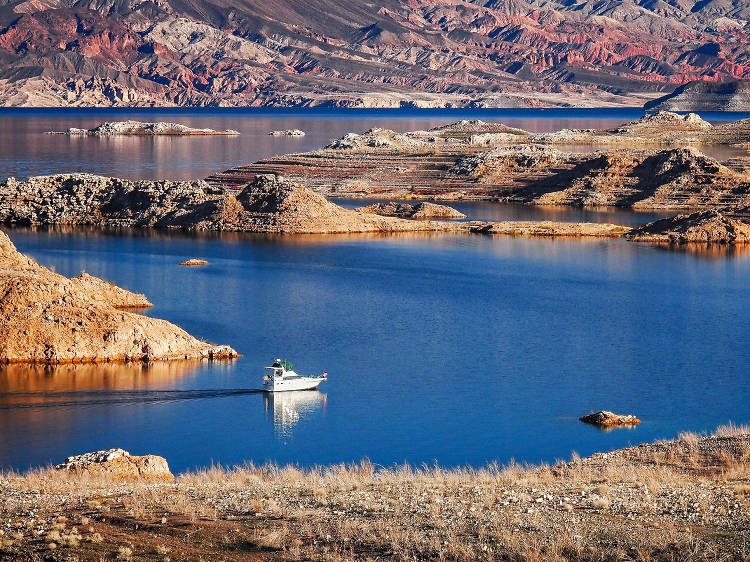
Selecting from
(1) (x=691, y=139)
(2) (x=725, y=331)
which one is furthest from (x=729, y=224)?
(1) (x=691, y=139)

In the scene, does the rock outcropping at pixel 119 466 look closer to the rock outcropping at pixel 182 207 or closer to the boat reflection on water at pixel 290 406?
the boat reflection on water at pixel 290 406

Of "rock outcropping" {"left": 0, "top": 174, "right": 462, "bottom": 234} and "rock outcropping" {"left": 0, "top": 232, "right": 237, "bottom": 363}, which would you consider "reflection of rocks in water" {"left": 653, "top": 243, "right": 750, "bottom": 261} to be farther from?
"rock outcropping" {"left": 0, "top": 232, "right": 237, "bottom": 363}

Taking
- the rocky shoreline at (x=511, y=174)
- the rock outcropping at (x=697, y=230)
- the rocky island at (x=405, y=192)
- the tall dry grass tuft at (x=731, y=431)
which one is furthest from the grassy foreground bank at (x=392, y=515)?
the rocky shoreline at (x=511, y=174)

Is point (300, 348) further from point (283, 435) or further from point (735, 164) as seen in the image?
point (735, 164)

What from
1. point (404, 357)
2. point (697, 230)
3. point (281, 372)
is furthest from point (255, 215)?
point (281, 372)

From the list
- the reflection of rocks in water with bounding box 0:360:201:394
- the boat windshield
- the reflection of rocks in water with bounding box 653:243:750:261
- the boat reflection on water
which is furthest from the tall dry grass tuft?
the reflection of rocks in water with bounding box 653:243:750:261

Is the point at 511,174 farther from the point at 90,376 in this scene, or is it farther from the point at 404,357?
the point at 90,376
